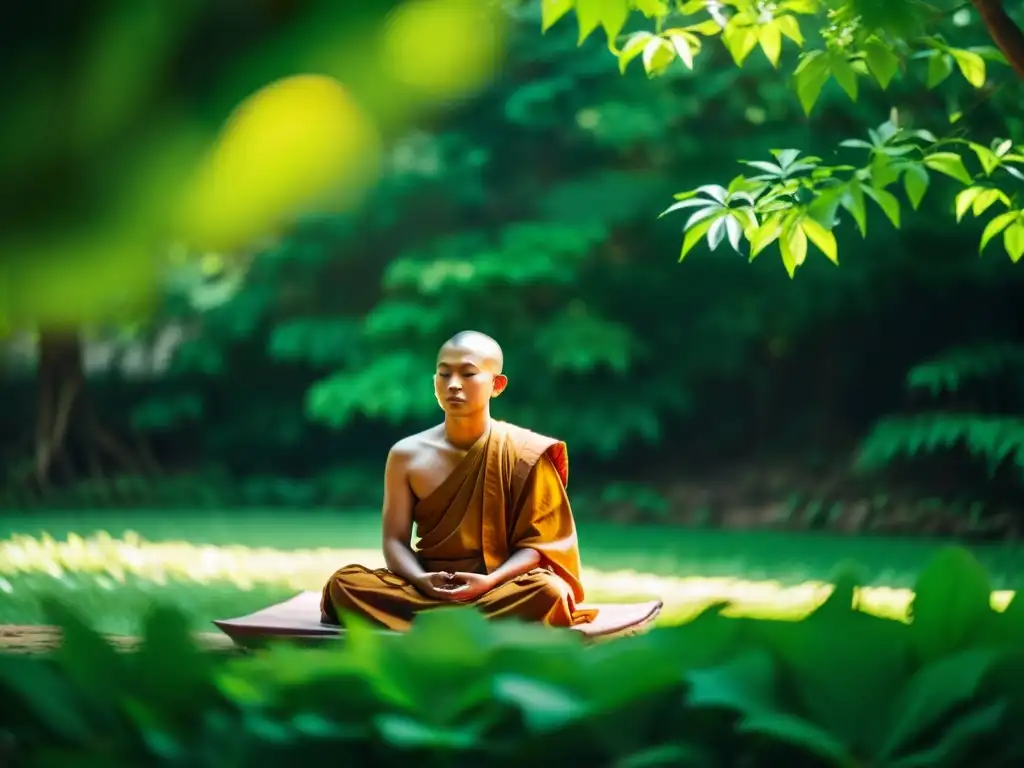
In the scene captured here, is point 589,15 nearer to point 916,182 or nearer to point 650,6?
point 650,6

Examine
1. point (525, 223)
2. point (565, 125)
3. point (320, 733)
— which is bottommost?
point (320, 733)

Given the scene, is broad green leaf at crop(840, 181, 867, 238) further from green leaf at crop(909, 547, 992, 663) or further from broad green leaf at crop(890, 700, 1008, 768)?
broad green leaf at crop(890, 700, 1008, 768)

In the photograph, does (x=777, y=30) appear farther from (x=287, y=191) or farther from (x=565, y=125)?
(x=565, y=125)

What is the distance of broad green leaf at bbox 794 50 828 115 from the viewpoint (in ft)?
7.69

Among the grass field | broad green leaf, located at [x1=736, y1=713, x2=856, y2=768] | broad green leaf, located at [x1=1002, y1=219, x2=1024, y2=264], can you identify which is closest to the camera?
broad green leaf, located at [x1=736, y1=713, x2=856, y2=768]

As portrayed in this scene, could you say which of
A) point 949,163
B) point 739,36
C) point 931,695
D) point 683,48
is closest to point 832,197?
point 949,163

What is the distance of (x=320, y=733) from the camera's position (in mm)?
961

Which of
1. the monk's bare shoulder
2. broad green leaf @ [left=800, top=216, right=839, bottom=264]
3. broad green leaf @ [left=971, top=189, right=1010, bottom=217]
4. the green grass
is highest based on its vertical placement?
broad green leaf @ [left=971, top=189, right=1010, bottom=217]

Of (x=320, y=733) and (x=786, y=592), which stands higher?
(x=320, y=733)

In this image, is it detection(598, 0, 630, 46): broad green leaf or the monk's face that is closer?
detection(598, 0, 630, 46): broad green leaf

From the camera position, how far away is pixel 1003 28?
2.00 meters

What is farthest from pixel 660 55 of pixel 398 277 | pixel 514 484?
pixel 398 277

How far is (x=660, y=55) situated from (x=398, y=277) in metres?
7.55

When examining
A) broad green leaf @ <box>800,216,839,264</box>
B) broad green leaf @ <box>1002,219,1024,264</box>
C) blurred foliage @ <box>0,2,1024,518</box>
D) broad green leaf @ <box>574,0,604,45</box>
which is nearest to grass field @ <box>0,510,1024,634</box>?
blurred foliage @ <box>0,2,1024,518</box>
